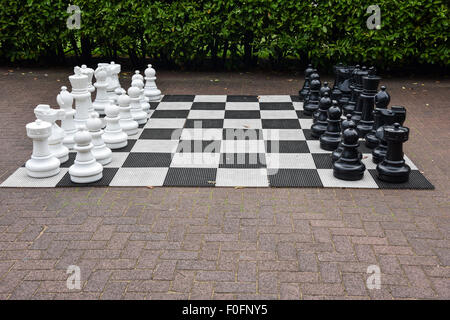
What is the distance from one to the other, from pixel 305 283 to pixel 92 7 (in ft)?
22.2

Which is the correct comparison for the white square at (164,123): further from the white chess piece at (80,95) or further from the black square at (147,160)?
the black square at (147,160)

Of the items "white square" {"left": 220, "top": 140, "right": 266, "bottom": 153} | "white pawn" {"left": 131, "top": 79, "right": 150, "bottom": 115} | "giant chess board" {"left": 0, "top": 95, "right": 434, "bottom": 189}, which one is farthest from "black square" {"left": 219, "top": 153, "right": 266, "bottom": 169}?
"white pawn" {"left": 131, "top": 79, "right": 150, "bottom": 115}

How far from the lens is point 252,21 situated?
7879mm

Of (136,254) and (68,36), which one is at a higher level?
(68,36)

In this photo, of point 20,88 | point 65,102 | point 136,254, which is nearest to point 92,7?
point 20,88

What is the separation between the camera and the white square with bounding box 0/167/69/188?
12.6 feet

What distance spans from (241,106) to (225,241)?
3.47 metres

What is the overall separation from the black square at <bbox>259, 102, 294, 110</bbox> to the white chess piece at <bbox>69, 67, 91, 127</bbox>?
2.22m

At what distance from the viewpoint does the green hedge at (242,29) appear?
7.53 m

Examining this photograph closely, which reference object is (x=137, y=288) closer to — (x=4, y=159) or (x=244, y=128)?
(x=4, y=159)

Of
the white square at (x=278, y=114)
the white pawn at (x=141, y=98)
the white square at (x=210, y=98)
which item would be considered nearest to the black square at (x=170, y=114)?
the white pawn at (x=141, y=98)

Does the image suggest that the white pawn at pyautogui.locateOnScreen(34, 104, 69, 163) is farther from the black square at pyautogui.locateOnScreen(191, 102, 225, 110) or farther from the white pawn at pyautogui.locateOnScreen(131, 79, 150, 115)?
the black square at pyautogui.locateOnScreen(191, 102, 225, 110)

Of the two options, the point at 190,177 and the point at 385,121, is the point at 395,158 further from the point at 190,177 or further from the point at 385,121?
the point at 190,177
